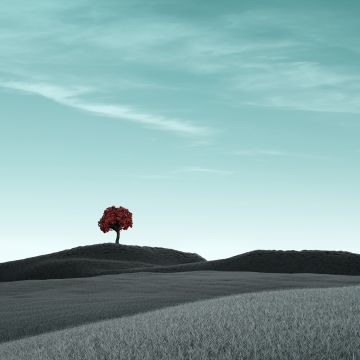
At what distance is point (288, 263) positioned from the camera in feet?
170

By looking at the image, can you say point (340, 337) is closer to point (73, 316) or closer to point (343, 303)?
point (343, 303)

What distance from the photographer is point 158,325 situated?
1159 cm

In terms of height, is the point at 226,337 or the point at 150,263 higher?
the point at 150,263

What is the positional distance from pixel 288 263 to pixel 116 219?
85.0ft

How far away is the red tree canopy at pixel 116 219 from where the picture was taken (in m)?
72.3

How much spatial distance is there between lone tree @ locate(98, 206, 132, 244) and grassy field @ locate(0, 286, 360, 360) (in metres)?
59.3

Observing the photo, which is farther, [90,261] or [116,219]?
[116,219]

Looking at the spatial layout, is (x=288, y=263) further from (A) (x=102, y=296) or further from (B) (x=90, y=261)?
(A) (x=102, y=296)

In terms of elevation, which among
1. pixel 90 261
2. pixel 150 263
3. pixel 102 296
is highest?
pixel 150 263

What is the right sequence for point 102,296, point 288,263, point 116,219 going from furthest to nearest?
point 116,219 < point 288,263 < point 102,296

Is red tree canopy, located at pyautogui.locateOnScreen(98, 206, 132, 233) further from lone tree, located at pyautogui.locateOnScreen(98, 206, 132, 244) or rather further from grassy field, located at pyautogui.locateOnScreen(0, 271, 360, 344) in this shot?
grassy field, located at pyautogui.locateOnScreen(0, 271, 360, 344)

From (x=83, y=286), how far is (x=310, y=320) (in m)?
22.2

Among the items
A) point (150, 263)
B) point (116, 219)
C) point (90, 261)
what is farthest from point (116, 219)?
point (90, 261)

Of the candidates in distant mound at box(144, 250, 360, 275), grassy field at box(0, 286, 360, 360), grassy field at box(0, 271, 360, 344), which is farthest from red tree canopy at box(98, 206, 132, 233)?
grassy field at box(0, 286, 360, 360)
